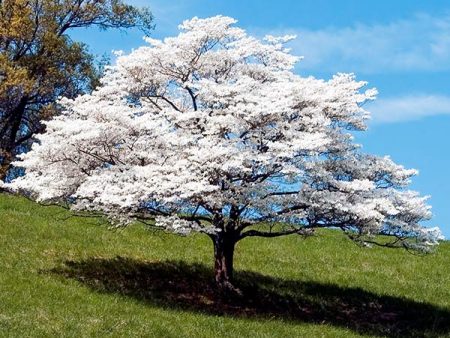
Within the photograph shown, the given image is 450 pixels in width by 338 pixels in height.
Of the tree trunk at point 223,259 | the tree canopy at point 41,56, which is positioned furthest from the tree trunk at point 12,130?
the tree trunk at point 223,259

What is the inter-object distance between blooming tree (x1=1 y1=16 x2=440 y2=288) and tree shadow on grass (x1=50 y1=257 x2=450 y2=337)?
1238mm

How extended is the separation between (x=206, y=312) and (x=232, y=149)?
14.8 feet

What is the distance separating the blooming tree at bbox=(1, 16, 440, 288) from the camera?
62.7 feet

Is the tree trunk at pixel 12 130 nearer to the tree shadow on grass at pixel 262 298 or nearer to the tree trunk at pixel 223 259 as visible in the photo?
the tree shadow on grass at pixel 262 298

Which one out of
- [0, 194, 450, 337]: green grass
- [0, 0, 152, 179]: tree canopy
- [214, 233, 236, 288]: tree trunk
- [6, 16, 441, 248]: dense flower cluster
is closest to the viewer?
[0, 194, 450, 337]: green grass

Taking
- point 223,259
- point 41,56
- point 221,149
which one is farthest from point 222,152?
point 41,56

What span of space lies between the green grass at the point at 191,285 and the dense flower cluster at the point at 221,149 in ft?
7.18

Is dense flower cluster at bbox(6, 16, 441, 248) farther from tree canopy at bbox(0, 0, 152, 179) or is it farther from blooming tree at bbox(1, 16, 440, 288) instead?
tree canopy at bbox(0, 0, 152, 179)

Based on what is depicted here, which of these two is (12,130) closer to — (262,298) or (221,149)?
(262,298)

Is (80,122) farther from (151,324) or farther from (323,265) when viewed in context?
(323,265)

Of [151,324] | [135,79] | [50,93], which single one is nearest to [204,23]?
[135,79]

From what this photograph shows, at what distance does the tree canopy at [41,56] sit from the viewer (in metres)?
39.4

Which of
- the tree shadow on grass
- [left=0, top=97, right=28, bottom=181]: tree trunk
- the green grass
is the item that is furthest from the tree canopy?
the tree shadow on grass

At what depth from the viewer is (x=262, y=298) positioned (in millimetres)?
22469
